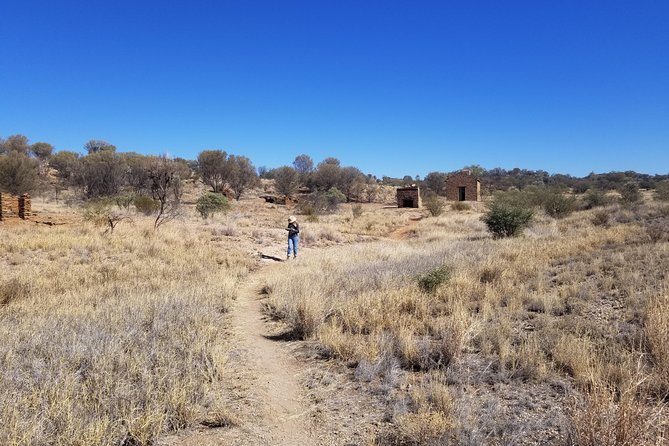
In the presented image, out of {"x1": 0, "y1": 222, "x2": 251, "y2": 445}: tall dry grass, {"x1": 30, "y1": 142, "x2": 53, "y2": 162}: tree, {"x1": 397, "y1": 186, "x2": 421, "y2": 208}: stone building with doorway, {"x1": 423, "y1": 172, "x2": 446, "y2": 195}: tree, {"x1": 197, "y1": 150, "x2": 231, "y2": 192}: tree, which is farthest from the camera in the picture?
{"x1": 423, "y1": 172, "x2": 446, "y2": 195}: tree

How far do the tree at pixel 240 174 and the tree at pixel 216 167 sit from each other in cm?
61

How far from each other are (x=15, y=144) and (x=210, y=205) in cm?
4721

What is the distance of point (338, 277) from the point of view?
31.0 feet

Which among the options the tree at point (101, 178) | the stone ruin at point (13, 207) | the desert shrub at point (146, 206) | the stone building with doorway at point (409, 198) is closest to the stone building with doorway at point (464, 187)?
the stone building with doorway at point (409, 198)

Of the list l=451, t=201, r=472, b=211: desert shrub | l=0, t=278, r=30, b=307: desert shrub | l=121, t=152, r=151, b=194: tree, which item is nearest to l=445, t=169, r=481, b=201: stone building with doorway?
l=451, t=201, r=472, b=211: desert shrub

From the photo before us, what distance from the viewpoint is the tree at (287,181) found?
52.5 m

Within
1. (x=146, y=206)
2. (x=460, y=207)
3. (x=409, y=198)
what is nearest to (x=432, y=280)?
(x=146, y=206)

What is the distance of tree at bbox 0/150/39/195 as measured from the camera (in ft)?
107

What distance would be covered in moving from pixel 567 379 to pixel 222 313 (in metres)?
5.40

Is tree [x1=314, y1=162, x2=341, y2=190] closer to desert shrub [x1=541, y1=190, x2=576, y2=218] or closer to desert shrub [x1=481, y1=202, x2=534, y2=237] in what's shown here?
desert shrub [x1=541, y1=190, x2=576, y2=218]

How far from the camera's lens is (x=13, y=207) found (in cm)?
1756

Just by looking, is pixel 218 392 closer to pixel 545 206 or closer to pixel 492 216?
pixel 492 216

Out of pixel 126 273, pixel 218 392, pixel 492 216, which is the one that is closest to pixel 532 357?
pixel 218 392

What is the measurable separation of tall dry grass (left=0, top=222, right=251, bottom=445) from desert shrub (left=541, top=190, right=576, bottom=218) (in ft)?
82.3
